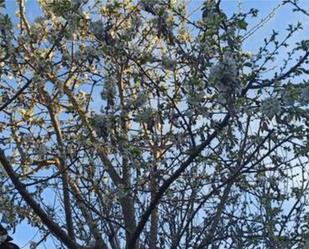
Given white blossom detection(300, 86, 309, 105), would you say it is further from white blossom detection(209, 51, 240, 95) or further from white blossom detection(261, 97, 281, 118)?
white blossom detection(209, 51, 240, 95)

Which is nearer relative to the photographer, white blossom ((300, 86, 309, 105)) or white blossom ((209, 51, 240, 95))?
white blossom ((209, 51, 240, 95))

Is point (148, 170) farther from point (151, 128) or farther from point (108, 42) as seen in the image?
point (108, 42)

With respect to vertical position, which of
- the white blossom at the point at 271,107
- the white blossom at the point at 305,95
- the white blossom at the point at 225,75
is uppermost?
the white blossom at the point at 305,95

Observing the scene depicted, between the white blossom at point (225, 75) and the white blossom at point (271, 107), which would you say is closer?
the white blossom at point (225, 75)

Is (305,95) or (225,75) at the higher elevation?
(305,95)

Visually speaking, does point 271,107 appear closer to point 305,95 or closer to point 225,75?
point 305,95

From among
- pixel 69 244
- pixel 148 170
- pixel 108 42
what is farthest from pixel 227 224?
pixel 108 42

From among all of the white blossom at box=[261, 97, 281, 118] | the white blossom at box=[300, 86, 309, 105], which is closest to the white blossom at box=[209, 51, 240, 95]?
the white blossom at box=[261, 97, 281, 118]

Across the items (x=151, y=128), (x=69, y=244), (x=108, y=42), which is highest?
(x=108, y=42)

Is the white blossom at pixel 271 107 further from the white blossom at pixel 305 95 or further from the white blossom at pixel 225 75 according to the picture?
the white blossom at pixel 225 75

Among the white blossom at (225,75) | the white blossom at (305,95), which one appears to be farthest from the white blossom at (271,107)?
the white blossom at (225,75)

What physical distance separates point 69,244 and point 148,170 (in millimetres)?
992

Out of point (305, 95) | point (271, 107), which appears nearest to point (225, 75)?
point (271, 107)

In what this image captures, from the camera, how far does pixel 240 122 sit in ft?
14.2
